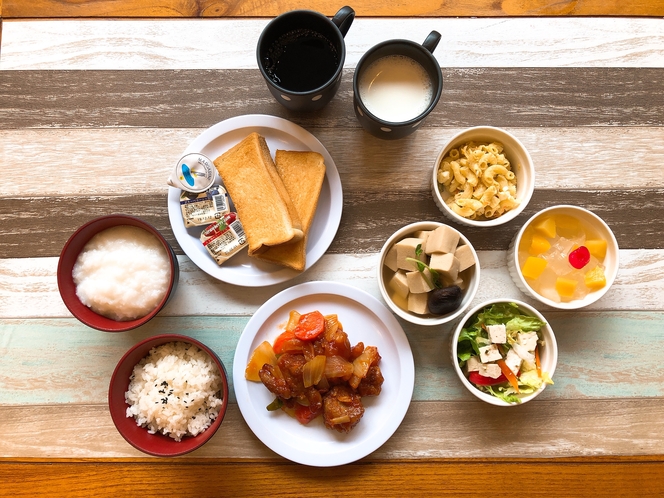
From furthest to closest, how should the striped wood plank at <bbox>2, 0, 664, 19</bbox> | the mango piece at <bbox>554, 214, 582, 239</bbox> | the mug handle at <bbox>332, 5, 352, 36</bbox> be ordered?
the striped wood plank at <bbox>2, 0, 664, 19</bbox>, the mango piece at <bbox>554, 214, 582, 239</bbox>, the mug handle at <bbox>332, 5, 352, 36</bbox>

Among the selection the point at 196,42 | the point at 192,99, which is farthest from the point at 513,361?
the point at 196,42

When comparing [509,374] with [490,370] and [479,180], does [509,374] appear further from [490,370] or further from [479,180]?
[479,180]

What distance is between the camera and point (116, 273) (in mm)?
1379

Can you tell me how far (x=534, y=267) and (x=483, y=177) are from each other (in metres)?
0.33

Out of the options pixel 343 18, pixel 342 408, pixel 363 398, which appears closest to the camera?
pixel 343 18

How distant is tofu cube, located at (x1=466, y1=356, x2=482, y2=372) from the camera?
1416mm

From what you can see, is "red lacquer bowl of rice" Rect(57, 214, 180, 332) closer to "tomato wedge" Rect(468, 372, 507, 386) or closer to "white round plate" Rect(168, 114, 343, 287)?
"white round plate" Rect(168, 114, 343, 287)

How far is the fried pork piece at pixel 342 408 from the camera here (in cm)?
140

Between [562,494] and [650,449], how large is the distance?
346 mm

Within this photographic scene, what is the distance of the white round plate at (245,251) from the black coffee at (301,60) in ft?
0.53

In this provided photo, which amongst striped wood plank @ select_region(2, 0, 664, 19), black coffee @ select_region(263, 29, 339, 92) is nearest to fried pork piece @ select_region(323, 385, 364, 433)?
black coffee @ select_region(263, 29, 339, 92)

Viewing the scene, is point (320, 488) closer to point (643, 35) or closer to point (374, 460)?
point (374, 460)

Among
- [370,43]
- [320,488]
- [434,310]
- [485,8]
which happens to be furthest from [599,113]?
[320,488]

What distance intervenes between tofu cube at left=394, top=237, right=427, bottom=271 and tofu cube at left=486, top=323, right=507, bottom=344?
30 centimetres
